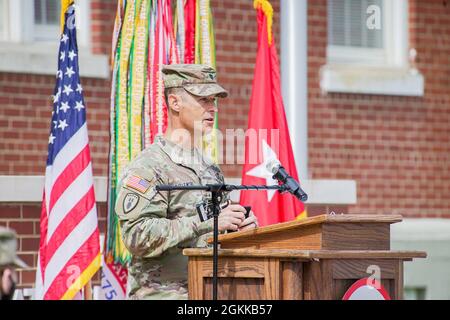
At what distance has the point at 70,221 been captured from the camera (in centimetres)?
707

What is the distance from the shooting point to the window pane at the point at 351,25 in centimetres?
1083

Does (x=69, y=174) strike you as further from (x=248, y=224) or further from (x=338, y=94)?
(x=338, y=94)

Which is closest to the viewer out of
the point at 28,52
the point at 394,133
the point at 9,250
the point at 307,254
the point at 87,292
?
the point at 307,254

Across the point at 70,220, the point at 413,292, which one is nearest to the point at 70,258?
the point at 70,220

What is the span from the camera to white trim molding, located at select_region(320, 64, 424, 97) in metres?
10.5

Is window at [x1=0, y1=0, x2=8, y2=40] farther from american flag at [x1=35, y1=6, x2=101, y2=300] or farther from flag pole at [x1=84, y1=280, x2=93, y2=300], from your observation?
flag pole at [x1=84, y1=280, x2=93, y2=300]

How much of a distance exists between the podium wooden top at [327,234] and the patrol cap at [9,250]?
13.3 feet

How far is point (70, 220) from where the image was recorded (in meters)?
7.07

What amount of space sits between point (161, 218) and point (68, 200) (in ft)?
7.06

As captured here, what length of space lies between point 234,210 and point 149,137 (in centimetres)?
210

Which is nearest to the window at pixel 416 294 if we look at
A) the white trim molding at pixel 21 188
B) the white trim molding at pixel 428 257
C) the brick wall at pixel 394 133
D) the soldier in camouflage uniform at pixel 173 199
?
the white trim molding at pixel 428 257

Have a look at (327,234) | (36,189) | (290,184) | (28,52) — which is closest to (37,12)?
(28,52)

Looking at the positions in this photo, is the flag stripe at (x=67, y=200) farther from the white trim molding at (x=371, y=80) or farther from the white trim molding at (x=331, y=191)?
the white trim molding at (x=371, y=80)
